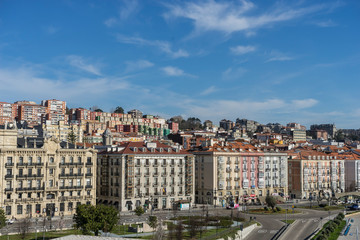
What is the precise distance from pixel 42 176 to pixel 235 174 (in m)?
52.4

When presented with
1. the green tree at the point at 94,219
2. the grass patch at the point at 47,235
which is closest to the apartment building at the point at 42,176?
the grass patch at the point at 47,235

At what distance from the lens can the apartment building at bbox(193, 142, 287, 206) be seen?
117688mm

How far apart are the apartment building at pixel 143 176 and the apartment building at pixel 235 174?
7344 mm

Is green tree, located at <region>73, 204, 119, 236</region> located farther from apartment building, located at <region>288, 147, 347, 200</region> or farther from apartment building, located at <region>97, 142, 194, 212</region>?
apartment building, located at <region>288, 147, 347, 200</region>

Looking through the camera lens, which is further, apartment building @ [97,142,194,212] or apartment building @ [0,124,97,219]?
apartment building @ [97,142,194,212]

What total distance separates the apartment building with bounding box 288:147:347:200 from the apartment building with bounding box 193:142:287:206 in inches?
255

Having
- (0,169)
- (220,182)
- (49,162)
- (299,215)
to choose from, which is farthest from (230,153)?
(0,169)

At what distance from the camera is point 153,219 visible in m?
72.5

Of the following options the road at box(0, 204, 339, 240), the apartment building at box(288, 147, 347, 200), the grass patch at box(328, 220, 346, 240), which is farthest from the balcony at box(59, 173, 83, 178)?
the apartment building at box(288, 147, 347, 200)

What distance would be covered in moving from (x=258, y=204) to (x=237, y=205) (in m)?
11.3

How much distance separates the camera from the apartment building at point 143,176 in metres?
102

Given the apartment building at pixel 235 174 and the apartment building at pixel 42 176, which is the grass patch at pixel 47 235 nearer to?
the apartment building at pixel 42 176

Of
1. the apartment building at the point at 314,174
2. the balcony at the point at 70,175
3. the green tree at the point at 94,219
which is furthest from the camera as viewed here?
the apartment building at the point at 314,174

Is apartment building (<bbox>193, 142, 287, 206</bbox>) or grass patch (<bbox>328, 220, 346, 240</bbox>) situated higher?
apartment building (<bbox>193, 142, 287, 206</bbox>)
